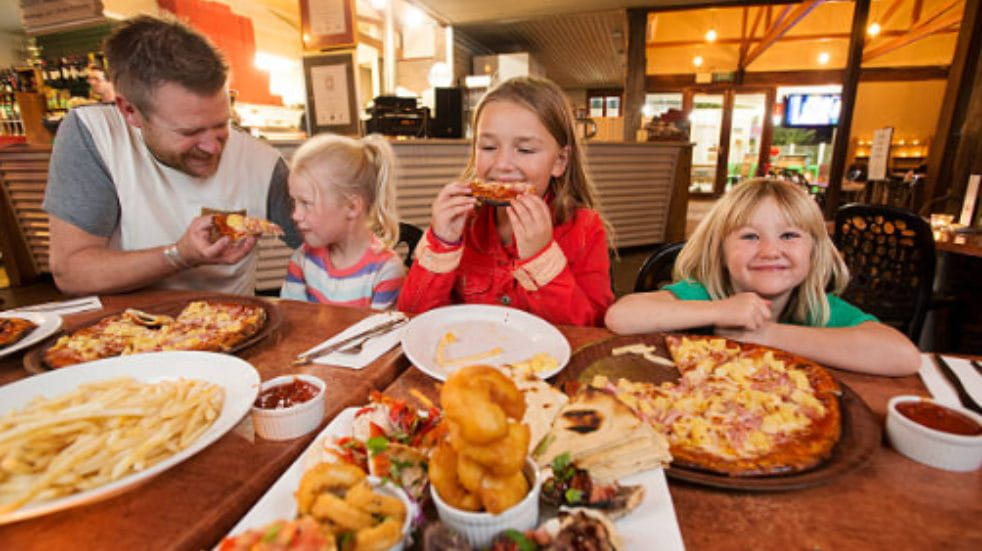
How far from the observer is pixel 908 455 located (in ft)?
3.04

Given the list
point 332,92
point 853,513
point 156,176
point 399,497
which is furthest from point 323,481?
point 332,92

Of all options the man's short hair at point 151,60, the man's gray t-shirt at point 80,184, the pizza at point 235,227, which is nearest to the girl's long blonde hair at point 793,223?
the pizza at point 235,227

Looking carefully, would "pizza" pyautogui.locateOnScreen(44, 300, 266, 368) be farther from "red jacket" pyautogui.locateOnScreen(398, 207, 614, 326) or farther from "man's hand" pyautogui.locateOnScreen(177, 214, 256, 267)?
"red jacket" pyautogui.locateOnScreen(398, 207, 614, 326)

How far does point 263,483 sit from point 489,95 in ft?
6.14

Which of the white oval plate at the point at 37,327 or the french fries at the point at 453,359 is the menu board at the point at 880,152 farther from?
the white oval plate at the point at 37,327

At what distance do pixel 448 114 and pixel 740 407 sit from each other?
276 inches

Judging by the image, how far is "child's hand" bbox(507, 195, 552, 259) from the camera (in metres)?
1.77

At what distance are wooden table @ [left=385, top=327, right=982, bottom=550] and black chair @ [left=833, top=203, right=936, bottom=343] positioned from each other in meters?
2.38

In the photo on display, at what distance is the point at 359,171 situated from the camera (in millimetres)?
2525

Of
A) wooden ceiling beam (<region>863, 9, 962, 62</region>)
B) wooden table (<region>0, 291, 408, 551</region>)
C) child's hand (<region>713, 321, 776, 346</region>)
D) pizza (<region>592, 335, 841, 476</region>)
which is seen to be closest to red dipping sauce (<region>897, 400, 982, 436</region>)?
pizza (<region>592, 335, 841, 476</region>)

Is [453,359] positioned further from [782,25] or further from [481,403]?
[782,25]

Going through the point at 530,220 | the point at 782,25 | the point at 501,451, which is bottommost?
the point at 501,451

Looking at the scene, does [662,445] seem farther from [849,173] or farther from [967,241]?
[849,173]

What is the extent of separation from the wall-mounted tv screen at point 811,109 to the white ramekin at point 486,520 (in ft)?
63.5
